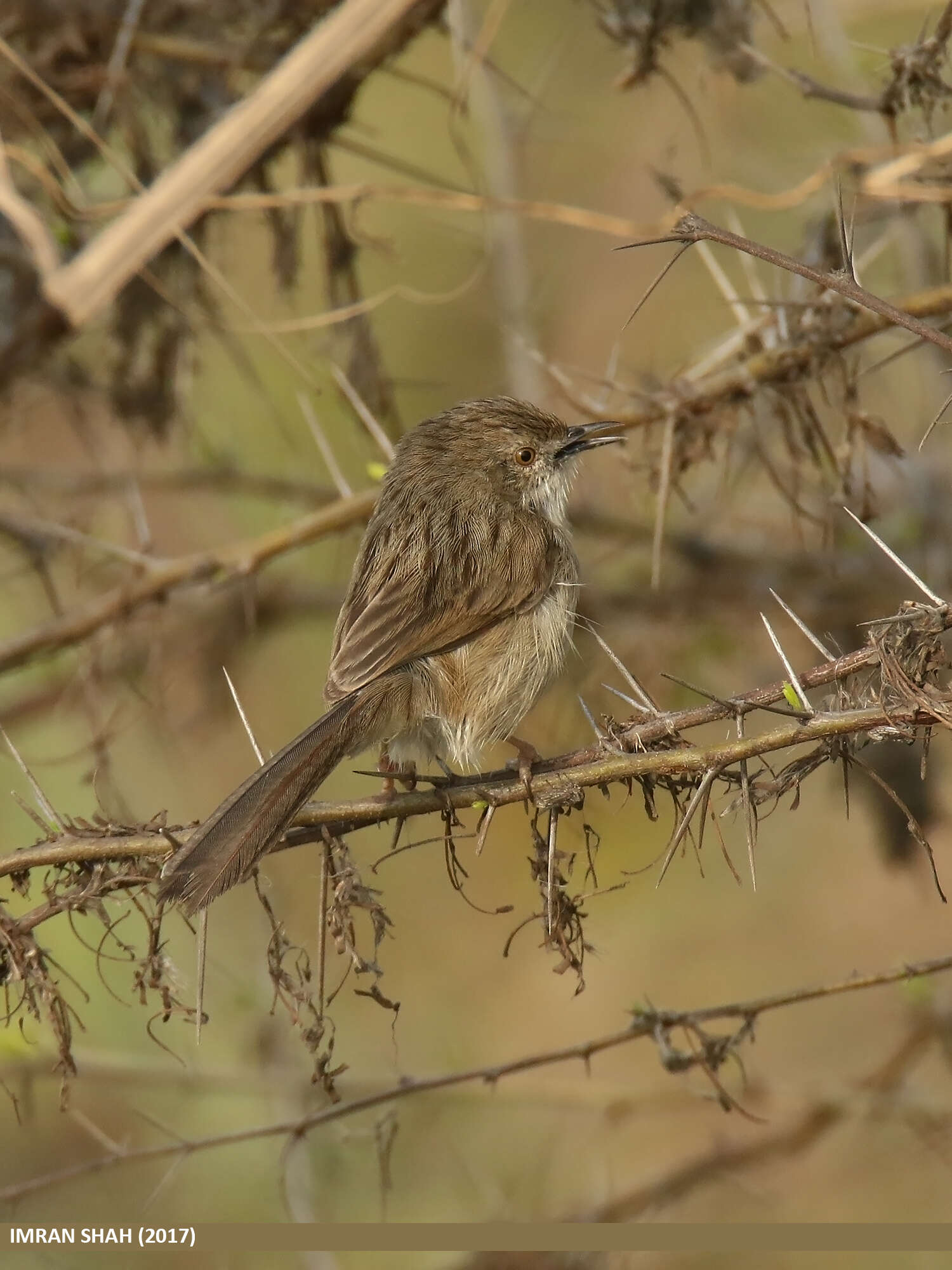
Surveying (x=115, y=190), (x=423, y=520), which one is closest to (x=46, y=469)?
(x=115, y=190)

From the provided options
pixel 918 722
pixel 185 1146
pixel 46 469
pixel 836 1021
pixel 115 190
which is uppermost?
pixel 115 190

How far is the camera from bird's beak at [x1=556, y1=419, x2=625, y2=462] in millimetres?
4309

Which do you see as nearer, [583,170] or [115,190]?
[115,190]

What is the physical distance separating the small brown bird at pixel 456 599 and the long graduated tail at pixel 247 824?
1 cm

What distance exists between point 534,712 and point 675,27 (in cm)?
302

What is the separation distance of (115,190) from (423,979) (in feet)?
13.8

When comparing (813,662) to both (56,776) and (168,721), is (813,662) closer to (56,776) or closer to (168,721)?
(168,721)

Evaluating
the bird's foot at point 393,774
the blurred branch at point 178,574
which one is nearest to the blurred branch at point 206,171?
the blurred branch at point 178,574

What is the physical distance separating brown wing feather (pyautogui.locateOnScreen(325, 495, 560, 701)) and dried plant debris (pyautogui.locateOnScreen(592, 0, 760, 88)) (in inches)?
61.2

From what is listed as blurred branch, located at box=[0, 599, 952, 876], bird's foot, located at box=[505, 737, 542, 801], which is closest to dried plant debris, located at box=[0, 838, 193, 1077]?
blurred branch, located at box=[0, 599, 952, 876]

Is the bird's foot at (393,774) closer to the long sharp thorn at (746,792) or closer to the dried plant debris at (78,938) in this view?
the dried plant debris at (78,938)

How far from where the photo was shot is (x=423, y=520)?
4227 mm

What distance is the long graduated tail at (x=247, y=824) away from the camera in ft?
8.99

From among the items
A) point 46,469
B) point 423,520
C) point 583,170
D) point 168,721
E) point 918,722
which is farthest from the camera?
point 583,170
